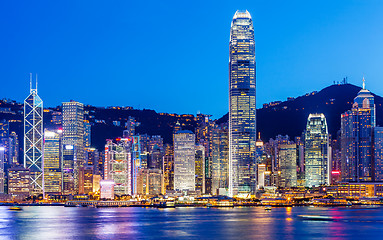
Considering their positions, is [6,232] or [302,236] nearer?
[302,236]

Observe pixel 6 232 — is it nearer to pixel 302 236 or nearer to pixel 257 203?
pixel 302 236

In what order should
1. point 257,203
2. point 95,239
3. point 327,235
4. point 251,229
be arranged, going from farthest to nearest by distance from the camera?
1. point 257,203
2. point 251,229
3. point 327,235
4. point 95,239

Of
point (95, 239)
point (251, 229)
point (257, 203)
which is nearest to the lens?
point (95, 239)

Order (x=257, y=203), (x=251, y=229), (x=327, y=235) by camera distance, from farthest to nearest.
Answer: (x=257, y=203), (x=251, y=229), (x=327, y=235)

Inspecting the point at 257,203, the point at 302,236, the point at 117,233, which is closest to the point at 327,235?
the point at 302,236

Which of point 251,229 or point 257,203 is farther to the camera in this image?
point 257,203

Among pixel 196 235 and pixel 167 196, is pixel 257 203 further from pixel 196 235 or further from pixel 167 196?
pixel 196 235

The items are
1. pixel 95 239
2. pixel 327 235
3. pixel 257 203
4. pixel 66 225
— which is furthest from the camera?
pixel 257 203

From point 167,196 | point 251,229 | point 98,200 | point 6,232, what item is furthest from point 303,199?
point 6,232
